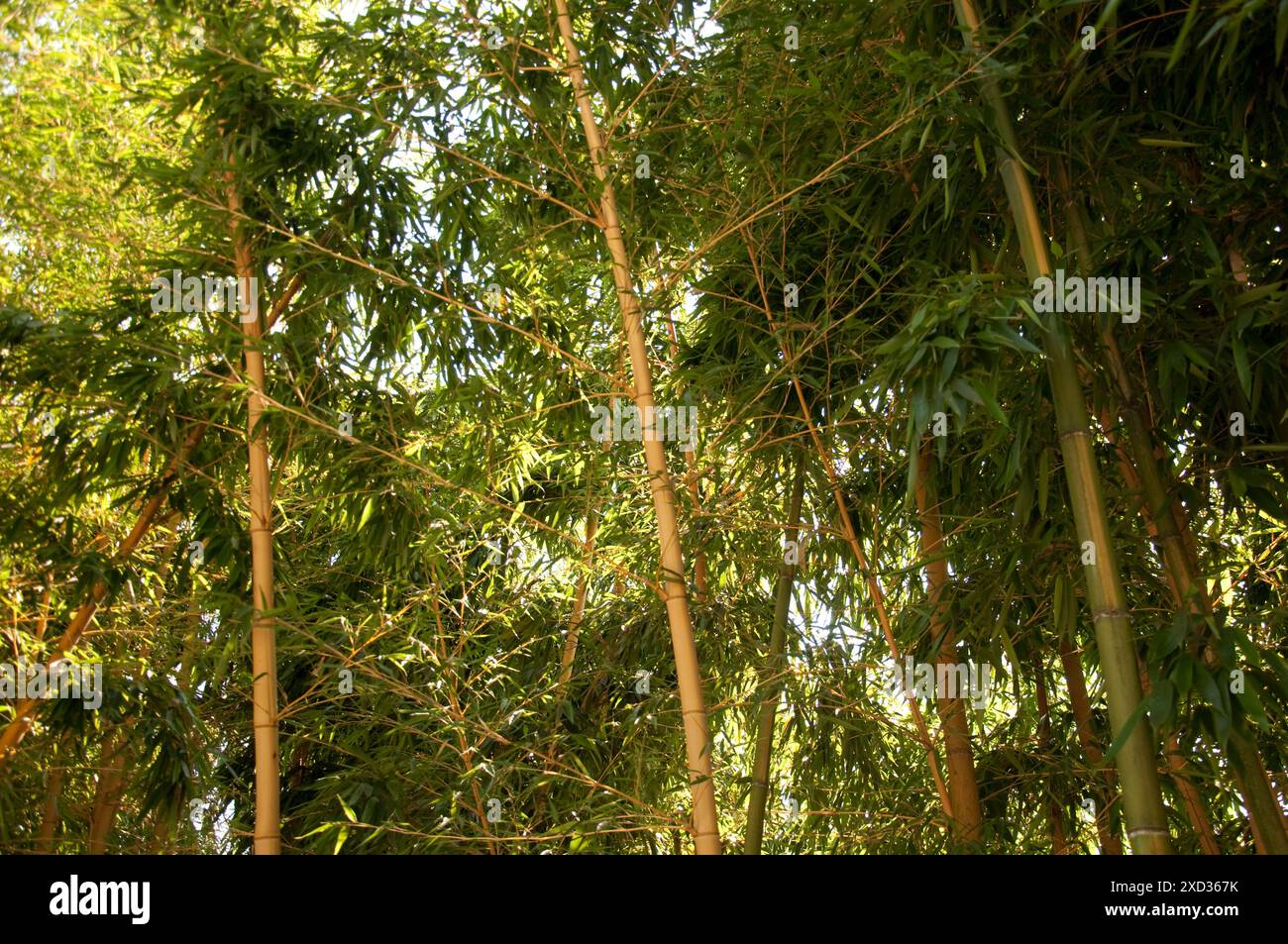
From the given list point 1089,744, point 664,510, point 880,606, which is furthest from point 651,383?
point 1089,744

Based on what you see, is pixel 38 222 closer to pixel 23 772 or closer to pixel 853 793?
pixel 23 772

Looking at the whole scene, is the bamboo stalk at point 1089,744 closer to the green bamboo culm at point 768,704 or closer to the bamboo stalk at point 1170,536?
the bamboo stalk at point 1170,536

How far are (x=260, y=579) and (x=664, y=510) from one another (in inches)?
47.8

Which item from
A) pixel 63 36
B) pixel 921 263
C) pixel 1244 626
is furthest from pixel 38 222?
pixel 1244 626

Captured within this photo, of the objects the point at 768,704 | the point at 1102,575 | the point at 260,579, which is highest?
the point at 260,579

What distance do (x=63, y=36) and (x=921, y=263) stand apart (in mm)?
2614

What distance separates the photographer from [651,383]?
126 inches

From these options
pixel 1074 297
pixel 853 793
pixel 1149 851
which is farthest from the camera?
pixel 853 793

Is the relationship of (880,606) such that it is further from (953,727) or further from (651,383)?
(651,383)

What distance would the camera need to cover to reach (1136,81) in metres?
2.95

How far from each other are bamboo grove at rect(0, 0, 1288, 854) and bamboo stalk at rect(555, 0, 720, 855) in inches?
0.6

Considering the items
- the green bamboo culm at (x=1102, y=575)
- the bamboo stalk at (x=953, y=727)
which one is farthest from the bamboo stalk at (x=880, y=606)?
the green bamboo culm at (x=1102, y=575)

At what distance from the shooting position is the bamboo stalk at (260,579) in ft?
10.5

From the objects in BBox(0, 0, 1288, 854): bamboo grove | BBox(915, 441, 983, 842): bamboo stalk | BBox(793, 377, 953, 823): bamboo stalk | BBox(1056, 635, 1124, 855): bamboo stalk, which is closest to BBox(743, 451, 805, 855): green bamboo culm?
BBox(0, 0, 1288, 854): bamboo grove
